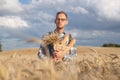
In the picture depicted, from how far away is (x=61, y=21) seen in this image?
5504 mm

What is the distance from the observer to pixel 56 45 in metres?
3.54

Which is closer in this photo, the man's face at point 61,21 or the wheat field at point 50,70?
the wheat field at point 50,70

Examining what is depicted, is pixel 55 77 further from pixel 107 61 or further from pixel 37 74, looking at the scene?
pixel 107 61

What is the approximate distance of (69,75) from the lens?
1.52m

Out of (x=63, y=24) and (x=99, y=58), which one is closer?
(x=99, y=58)

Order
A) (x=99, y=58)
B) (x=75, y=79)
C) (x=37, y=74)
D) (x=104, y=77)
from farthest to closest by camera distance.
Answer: (x=99, y=58) < (x=104, y=77) < (x=75, y=79) < (x=37, y=74)

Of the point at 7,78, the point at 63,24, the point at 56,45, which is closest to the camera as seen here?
the point at 7,78

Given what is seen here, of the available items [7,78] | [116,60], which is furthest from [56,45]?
[7,78]

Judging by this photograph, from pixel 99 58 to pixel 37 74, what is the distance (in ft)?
4.24

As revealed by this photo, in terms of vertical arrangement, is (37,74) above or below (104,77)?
above

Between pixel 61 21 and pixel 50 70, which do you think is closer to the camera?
pixel 50 70

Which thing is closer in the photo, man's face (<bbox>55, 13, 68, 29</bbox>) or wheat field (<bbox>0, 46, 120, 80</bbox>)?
wheat field (<bbox>0, 46, 120, 80</bbox>)

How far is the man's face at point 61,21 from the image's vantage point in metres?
5.41

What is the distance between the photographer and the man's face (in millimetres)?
5410
